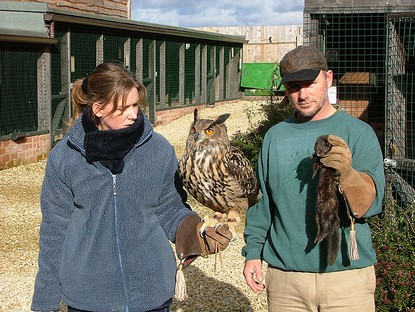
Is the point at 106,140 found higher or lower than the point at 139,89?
lower

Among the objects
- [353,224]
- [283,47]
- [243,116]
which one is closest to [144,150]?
[353,224]

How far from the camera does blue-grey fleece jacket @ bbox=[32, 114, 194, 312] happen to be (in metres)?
3.03

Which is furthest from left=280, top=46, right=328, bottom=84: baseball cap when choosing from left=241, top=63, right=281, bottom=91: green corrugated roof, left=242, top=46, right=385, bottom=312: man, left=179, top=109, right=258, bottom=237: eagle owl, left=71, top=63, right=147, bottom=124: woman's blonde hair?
left=241, top=63, right=281, bottom=91: green corrugated roof

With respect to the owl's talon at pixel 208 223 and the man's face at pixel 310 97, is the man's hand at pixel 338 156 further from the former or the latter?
the owl's talon at pixel 208 223

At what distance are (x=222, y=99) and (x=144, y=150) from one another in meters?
19.8

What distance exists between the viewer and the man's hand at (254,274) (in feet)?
10.9

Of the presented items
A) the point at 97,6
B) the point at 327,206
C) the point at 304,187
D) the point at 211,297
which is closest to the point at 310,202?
the point at 304,187

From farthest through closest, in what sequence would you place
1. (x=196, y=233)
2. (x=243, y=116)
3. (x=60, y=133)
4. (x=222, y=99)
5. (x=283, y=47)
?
(x=283, y=47) → (x=222, y=99) → (x=243, y=116) → (x=60, y=133) → (x=196, y=233)

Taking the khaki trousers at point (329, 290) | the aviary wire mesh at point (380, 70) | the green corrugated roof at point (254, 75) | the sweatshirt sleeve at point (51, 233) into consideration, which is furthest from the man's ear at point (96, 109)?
the green corrugated roof at point (254, 75)

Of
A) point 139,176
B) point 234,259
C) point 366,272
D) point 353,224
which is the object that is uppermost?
point 139,176

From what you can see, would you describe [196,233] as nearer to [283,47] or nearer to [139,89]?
[139,89]

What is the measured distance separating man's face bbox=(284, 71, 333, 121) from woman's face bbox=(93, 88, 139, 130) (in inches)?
29.4

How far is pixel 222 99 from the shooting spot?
22.8 metres

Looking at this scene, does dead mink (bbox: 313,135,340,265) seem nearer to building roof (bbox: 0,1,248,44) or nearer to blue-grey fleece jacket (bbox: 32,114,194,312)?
blue-grey fleece jacket (bbox: 32,114,194,312)
